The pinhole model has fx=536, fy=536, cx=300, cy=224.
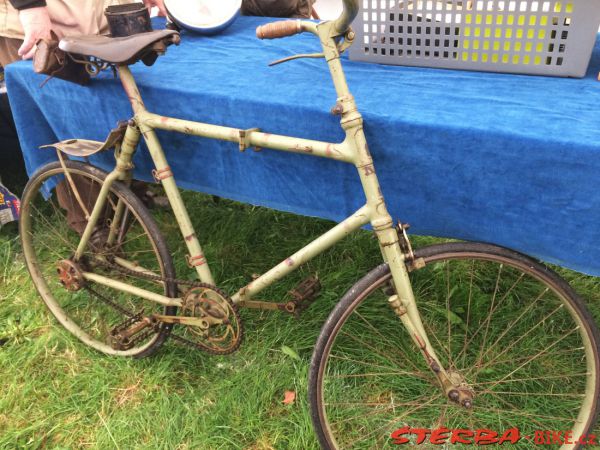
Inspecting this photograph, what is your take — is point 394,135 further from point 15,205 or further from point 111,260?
point 15,205

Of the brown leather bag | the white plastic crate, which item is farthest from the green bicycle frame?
the white plastic crate

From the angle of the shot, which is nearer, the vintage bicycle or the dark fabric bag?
the vintage bicycle

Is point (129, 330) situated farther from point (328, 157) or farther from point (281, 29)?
point (281, 29)

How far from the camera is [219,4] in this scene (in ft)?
7.65

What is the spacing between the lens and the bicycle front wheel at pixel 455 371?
1.61 metres

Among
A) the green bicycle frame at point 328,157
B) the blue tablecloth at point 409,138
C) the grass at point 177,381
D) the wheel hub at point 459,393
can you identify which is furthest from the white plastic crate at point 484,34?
the grass at point 177,381

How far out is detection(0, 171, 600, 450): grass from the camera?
1.92 m

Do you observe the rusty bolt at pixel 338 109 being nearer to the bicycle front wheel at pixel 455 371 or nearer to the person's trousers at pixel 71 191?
the bicycle front wheel at pixel 455 371

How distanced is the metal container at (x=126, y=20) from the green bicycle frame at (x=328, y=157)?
1.04ft

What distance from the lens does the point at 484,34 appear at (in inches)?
61.2

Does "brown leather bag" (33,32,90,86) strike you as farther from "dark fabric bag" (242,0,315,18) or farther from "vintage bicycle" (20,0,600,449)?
"dark fabric bag" (242,0,315,18)

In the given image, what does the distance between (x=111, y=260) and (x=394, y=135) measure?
128cm

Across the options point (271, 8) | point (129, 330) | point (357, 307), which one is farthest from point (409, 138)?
point (271, 8)

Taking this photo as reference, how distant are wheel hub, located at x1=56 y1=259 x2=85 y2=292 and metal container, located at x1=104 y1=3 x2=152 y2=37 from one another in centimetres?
90
